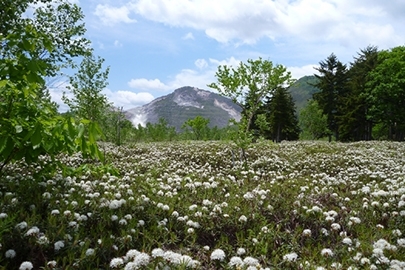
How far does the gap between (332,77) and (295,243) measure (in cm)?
5067

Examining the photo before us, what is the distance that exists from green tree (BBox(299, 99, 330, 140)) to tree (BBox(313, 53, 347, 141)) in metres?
1.45

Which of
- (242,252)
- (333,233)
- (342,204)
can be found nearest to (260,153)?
(342,204)

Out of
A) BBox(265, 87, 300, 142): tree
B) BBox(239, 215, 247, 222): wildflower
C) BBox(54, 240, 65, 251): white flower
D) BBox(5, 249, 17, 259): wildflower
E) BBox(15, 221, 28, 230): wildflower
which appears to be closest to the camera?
BBox(5, 249, 17, 259): wildflower

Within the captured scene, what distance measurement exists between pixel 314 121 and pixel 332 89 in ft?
20.5

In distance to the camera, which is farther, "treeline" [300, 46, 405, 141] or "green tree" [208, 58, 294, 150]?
"treeline" [300, 46, 405, 141]

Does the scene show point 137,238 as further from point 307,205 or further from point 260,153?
point 260,153

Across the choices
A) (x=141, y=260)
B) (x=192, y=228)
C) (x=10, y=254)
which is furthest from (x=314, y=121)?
(x=10, y=254)

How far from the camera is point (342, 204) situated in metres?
6.04

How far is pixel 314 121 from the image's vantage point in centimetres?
4872

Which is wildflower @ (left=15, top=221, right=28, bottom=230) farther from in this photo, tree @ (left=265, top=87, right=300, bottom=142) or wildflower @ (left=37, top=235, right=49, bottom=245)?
tree @ (left=265, top=87, right=300, bottom=142)

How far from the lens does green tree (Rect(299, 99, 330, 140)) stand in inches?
1886

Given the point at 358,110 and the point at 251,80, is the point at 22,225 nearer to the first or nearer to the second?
the point at 251,80

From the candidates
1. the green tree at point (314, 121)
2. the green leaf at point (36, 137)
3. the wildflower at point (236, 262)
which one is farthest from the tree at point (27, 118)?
the green tree at point (314, 121)

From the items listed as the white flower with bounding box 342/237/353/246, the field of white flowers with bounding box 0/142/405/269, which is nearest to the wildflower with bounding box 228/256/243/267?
the field of white flowers with bounding box 0/142/405/269
